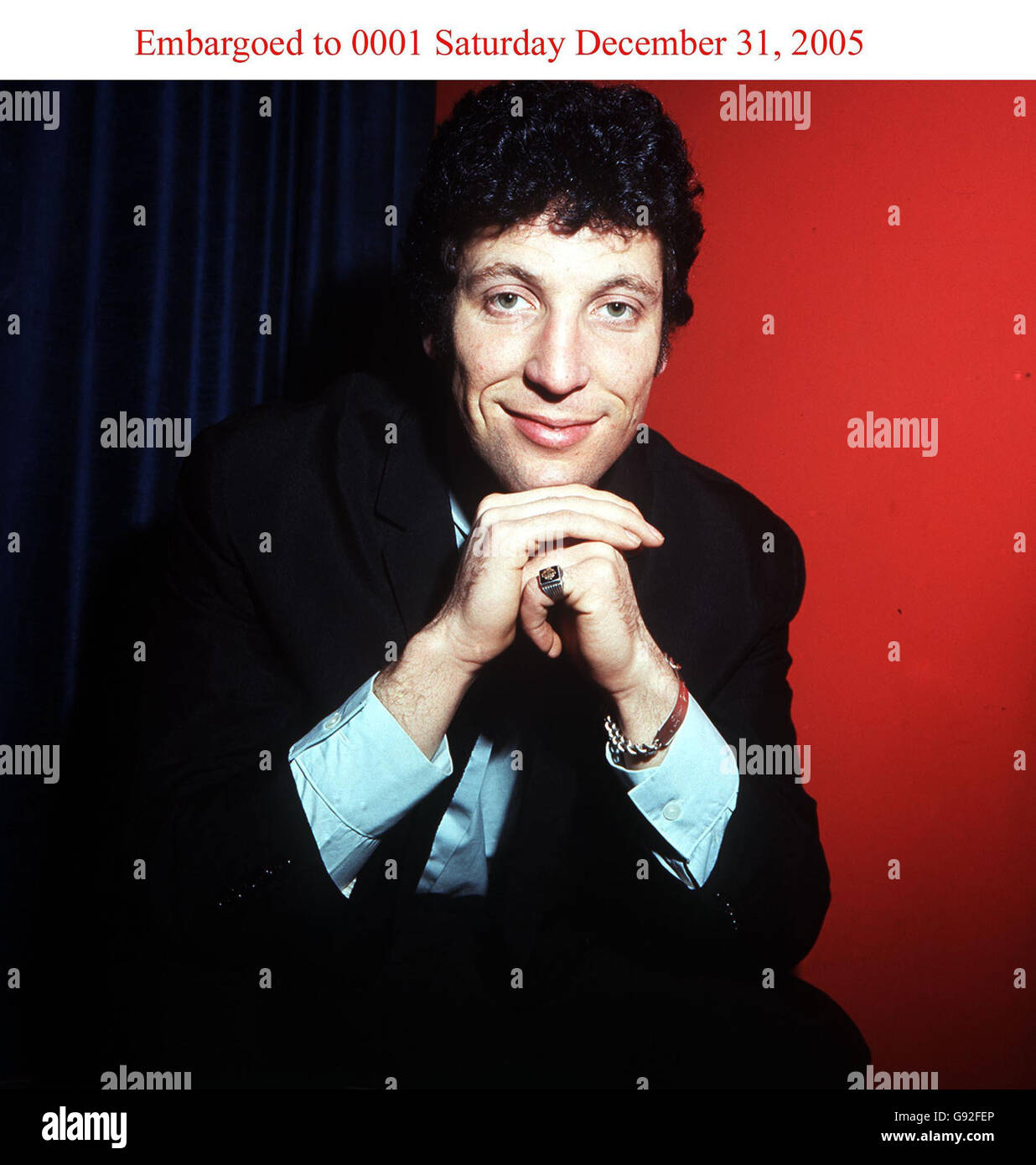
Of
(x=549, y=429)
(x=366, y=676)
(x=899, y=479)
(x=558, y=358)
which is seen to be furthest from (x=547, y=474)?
(x=899, y=479)

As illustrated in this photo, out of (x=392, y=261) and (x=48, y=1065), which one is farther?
(x=392, y=261)

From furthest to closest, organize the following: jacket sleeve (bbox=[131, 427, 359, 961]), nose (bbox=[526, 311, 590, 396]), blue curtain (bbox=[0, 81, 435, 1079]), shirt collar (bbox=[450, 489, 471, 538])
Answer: blue curtain (bbox=[0, 81, 435, 1079])
shirt collar (bbox=[450, 489, 471, 538])
nose (bbox=[526, 311, 590, 396])
jacket sleeve (bbox=[131, 427, 359, 961])

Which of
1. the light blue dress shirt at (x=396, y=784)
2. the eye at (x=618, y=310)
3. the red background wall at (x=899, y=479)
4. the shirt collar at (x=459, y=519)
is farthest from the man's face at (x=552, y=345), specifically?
the red background wall at (x=899, y=479)

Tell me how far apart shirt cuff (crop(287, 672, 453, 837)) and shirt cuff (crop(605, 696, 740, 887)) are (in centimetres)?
27

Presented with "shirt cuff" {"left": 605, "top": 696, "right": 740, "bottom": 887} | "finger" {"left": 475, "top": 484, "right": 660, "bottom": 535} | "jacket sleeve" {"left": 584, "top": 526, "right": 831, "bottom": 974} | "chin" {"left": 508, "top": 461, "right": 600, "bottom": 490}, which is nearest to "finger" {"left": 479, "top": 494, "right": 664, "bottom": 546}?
"finger" {"left": 475, "top": 484, "right": 660, "bottom": 535}

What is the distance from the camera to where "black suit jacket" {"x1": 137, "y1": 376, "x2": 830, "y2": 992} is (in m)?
1.14

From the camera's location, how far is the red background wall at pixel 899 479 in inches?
65.8

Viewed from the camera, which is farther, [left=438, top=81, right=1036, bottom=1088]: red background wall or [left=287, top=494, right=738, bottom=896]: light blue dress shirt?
[left=438, top=81, right=1036, bottom=1088]: red background wall

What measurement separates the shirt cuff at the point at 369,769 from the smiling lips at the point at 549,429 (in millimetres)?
429

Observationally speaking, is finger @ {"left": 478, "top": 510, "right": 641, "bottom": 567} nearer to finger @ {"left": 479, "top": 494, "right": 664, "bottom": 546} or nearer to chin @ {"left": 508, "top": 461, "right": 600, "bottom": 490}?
finger @ {"left": 479, "top": 494, "right": 664, "bottom": 546}

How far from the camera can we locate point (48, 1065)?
5.54ft

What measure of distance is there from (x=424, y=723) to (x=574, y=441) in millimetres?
456

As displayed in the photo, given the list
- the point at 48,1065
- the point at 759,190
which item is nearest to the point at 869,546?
the point at 759,190
